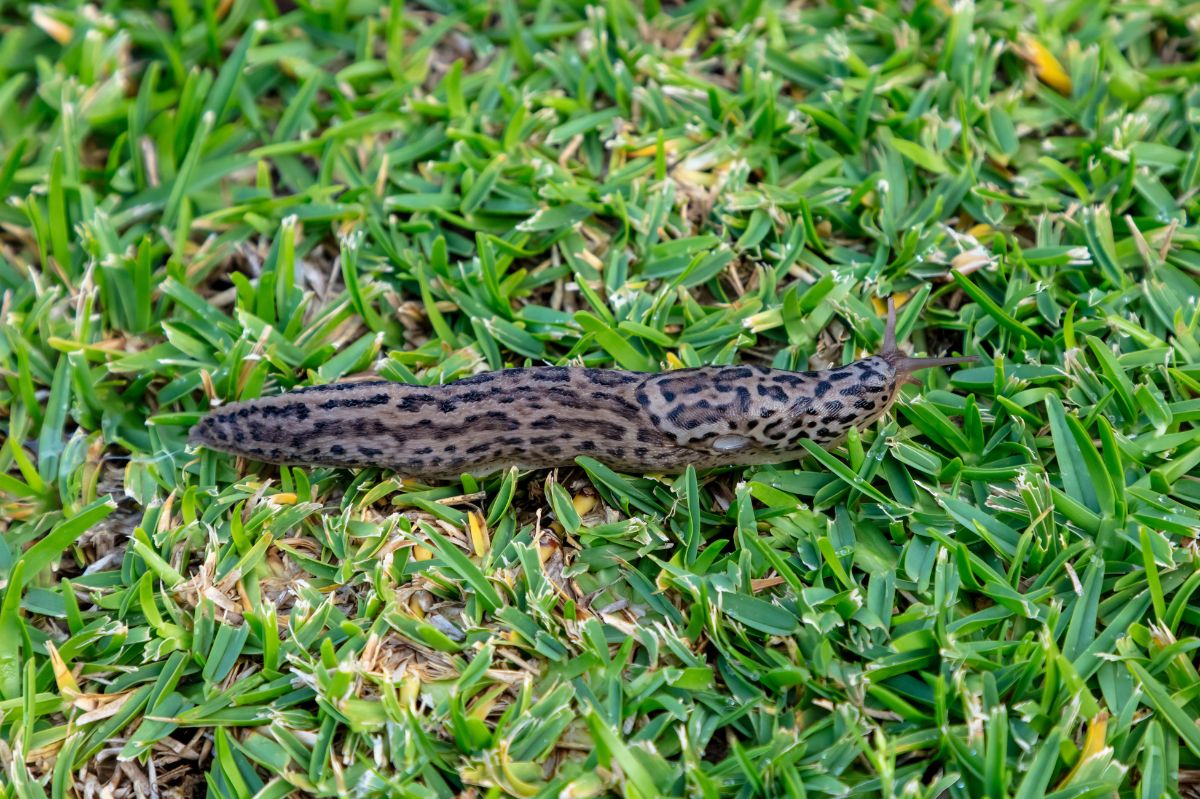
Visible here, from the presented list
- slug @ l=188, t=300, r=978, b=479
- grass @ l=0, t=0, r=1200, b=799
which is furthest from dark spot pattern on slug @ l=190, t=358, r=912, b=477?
grass @ l=0, t=0, r=1200, b=799

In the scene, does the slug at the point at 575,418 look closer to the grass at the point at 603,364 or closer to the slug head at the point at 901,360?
the slug head at the point at 901,360

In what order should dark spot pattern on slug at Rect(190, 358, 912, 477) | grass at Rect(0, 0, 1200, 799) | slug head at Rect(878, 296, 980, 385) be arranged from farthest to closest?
slug head at Rect(878, 296, 980, 385)
dark spot pattern on slug at Rect(190, 358, 912, 477)
grass at Rect(0, 0, 1200, 799)

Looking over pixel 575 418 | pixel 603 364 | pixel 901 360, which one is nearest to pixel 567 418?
pixel 575 418

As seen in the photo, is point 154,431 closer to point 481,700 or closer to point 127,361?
point 127,361

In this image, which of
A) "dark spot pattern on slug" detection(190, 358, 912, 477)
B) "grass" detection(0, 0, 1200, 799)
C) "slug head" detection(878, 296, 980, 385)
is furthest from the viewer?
"slug head" detection(878, 296, 980, 385)

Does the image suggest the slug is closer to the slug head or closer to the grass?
the slug head

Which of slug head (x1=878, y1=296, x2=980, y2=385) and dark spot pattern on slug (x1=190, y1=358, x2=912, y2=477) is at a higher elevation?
slug head (x1=878, y1=296, x2=980, y2=385)

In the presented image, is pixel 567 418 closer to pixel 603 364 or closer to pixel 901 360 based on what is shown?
pixel 603 364
